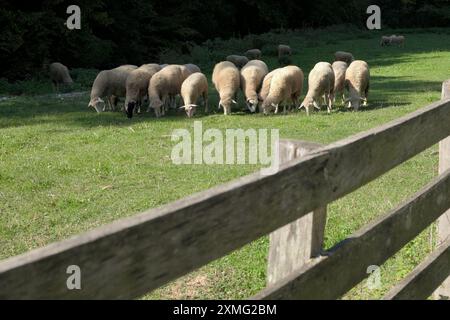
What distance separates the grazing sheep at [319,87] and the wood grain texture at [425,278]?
12.7m

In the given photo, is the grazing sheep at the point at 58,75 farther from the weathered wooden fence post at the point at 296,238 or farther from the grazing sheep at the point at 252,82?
the weathered wooden fence post at the point at 296,238

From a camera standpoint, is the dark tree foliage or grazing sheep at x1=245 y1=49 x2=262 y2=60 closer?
the dark tree foliage

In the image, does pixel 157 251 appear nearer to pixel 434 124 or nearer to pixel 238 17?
pixel 434 124

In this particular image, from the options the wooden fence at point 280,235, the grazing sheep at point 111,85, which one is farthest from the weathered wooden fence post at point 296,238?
the grazing sheep at point 111,85

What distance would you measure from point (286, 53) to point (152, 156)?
85.2ft

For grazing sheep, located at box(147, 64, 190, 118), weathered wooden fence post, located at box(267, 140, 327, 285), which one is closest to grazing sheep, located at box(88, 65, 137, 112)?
grazing sheep, located at box(147, 64, 190, 118)

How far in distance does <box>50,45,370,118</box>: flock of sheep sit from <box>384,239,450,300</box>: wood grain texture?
41.9 feet

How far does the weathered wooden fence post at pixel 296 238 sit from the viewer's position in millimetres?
2762

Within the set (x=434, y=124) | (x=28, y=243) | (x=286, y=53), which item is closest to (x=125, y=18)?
(x=286, y=53)

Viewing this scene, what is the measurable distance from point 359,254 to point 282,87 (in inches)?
547

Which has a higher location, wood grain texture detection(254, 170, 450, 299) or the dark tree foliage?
the dark tree foliage

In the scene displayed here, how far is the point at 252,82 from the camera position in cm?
1770

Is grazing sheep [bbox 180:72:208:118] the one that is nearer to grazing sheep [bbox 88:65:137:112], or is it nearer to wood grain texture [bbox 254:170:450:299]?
grazing sheep [bbox 88:65:137:112]

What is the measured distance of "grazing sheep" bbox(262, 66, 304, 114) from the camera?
1672 cm
